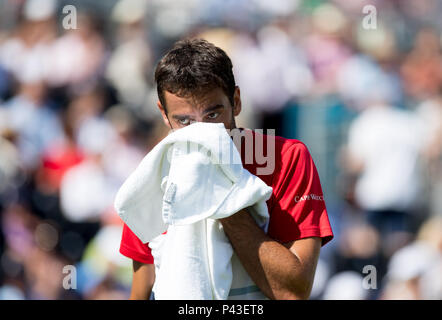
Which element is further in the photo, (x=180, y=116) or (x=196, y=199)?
(x=180, y=116)

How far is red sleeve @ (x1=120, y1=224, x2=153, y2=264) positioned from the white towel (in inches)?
9.4

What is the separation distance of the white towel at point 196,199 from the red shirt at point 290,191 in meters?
0.08

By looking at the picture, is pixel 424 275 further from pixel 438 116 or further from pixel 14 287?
pixel 14 287

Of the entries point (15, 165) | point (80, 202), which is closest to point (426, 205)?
point (80, 202)

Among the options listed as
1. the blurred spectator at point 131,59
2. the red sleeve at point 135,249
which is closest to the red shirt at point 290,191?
the red sleeve at point 135,249

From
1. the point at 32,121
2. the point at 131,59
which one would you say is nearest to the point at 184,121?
the point at 131,59

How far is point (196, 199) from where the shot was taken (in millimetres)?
1385

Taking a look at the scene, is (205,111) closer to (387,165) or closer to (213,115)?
(213,115)

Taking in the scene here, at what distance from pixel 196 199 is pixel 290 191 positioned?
0.90ft

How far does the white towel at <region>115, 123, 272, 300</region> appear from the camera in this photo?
1.38 m

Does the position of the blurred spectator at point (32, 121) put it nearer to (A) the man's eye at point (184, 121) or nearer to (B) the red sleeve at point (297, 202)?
(A) the man's eye at point (184, 121)

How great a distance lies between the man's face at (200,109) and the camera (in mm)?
1541

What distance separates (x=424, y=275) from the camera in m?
3.56

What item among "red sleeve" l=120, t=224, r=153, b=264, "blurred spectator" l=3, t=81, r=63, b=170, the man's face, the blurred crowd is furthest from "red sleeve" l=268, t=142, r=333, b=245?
"blurred spectator" l=3, t=81, r=63, b=170
